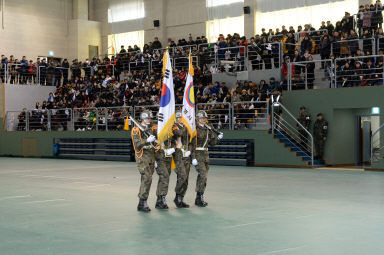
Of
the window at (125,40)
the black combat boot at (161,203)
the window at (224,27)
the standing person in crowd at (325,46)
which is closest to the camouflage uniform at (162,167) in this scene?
the black combat boot at (161,203)

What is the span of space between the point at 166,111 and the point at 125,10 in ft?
114

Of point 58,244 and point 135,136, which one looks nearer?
point 58,244

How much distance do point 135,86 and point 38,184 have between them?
16.2 meters

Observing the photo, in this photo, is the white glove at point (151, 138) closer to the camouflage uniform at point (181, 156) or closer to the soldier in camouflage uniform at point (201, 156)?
the camouflage uniform at point (181, 156)

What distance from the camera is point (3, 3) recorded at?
1681 inches

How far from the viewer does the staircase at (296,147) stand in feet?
79.6

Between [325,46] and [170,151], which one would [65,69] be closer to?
[325,46]

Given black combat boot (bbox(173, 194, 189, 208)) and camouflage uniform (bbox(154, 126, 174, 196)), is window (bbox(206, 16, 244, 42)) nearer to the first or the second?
black combat boot (bbox(173, 194, 189, 208))

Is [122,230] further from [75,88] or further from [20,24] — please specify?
[20,24]

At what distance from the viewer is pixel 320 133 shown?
80.2 feet

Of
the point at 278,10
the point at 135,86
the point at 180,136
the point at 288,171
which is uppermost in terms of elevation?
the point at 278,10

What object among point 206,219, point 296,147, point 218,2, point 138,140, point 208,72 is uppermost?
point 218,2

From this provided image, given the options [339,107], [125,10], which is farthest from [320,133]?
[125,10]

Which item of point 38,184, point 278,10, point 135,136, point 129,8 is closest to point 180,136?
point 135,136
